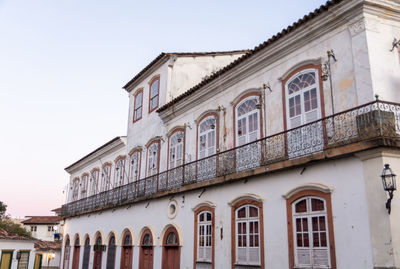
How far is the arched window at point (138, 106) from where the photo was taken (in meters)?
20.8

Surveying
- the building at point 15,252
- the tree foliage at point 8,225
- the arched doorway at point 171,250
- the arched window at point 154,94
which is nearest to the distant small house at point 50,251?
the tree foliage at point 8,225

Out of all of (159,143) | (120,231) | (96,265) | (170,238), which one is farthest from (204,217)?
(96,265)

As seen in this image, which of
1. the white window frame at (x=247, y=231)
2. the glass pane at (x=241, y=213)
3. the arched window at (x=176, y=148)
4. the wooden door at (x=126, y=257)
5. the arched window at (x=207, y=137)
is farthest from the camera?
the wooden door at (x=126, y=257)

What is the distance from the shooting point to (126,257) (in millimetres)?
18578

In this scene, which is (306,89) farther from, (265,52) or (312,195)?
(312,195)

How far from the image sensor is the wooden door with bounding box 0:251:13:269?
25720 mm

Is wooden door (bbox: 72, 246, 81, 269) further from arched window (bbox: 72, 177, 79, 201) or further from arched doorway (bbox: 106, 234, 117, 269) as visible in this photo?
arched doorway (bbox: 106, 234, 117, 269)

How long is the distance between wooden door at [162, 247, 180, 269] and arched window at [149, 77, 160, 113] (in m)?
6.78

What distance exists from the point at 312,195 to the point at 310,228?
0.79 m

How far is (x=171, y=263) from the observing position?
1515 cm

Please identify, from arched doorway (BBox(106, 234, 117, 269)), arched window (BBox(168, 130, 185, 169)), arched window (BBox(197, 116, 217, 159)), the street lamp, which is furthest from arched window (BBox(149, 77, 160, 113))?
the street lamp

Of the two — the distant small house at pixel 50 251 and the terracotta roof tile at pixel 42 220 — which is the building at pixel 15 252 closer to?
the distant small house at pixel 50 251

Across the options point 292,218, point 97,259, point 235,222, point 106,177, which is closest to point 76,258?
point 97,259

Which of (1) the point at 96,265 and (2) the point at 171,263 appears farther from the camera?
(1) the point at 96,265
